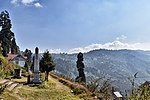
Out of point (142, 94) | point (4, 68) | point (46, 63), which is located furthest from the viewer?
point (46, 63)

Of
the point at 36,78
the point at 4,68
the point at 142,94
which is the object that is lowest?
the point at 36,78

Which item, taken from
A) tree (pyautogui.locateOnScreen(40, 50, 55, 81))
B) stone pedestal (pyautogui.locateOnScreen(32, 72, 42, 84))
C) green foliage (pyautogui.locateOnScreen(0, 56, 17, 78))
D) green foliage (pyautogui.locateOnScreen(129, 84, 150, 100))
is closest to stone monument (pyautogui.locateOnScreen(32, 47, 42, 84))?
stone pedestal (pyautogui.locateOnScreen(32, 72, 42, 84))

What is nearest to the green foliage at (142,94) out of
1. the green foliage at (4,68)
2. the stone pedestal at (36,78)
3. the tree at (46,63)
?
the green foliage at (4,68)

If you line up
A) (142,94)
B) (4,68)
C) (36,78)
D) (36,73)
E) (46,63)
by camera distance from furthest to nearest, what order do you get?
(46,63) < (36,73) < (36,78) < (4,68) < (142,94)

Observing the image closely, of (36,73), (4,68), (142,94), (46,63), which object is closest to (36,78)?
(36,73)

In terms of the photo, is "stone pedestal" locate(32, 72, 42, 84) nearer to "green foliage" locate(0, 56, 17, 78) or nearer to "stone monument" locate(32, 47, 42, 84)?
"stone monument" locate(32, 47, 42, 84)

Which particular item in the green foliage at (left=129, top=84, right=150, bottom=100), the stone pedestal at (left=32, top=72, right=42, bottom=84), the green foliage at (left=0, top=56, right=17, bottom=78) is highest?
the green foliage at (left=0, top=56, right=17, bottom=78)

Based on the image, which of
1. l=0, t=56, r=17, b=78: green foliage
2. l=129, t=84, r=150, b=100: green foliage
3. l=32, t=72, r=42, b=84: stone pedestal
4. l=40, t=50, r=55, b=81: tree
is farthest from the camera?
l=40, t=50, r=55, b=81: tree

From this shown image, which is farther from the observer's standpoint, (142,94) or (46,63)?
(46,63)

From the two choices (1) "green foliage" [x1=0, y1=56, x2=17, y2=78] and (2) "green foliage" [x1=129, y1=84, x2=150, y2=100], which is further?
(1) "green foliage" [x1=0, y1=56, x2=17, y2=78]

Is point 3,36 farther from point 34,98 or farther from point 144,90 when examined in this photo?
point 144,90

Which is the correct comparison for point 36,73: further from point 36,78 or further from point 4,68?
point 4,68

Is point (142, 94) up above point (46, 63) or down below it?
below

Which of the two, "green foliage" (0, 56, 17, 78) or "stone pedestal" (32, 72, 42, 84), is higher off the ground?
"green foliage" (0, 56, 17, 78)
